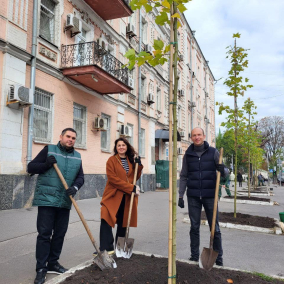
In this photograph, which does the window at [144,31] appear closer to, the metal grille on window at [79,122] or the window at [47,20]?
the metal grille on window at [79,122]

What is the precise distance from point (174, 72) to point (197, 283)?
2.13 m

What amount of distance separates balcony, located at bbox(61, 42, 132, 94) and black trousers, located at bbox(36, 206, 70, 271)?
755 centimetres

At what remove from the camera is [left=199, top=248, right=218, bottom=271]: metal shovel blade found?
3.43 metres

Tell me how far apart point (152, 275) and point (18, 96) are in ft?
21.7

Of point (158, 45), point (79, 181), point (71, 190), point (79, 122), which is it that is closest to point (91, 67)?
point (79, 122)

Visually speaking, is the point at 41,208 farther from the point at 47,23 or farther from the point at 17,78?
the point at 47,23

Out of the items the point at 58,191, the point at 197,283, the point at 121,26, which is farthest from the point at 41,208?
the point at 121,26

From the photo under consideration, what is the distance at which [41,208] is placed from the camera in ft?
11.4

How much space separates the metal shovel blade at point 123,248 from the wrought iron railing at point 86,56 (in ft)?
25.7

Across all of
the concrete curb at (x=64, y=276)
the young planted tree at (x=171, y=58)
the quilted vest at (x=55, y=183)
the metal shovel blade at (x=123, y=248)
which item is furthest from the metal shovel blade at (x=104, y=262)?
the young planted tree at (x=171, y=58)

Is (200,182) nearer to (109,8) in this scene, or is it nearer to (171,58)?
(171,58)

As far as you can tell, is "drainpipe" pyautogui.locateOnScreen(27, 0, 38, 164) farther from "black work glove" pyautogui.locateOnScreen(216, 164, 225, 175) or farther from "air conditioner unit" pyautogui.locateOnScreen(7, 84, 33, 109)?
"black work glove" pyautogui.locateOnScreen(216, 164, 225, 175)

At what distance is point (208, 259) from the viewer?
3.44 meters

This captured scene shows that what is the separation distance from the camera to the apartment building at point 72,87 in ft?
27.1
